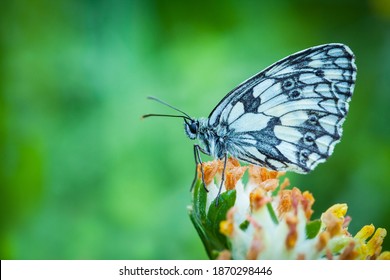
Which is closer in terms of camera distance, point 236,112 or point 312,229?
point 312,229

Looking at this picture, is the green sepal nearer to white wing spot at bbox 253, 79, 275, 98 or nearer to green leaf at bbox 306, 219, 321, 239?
green leaf at bbox 306, 219, 321, 239

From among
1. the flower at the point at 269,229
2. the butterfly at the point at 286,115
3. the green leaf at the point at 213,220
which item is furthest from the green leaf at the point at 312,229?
the butterfly at the point at 286,115

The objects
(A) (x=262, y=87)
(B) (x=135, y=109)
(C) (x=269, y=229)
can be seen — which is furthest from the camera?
(B) (x=135, y=109)

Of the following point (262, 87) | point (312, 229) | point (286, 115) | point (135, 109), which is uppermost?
point (262, 87)

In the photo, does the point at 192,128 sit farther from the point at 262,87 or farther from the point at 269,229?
the point at 269,229

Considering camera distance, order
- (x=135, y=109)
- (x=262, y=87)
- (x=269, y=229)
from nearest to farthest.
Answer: (x=269, y=229), (x=262, y=87), (x=135, y=109)

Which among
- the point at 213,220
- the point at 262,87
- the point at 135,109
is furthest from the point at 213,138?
the point at 135,109

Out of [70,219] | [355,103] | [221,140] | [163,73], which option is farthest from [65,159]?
[355,103]

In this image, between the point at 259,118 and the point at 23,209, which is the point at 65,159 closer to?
the point at 23,209

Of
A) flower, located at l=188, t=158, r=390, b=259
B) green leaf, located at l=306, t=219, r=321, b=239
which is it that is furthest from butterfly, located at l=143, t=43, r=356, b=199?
green leaf, located at l=306, t=219, r=321, b=239
